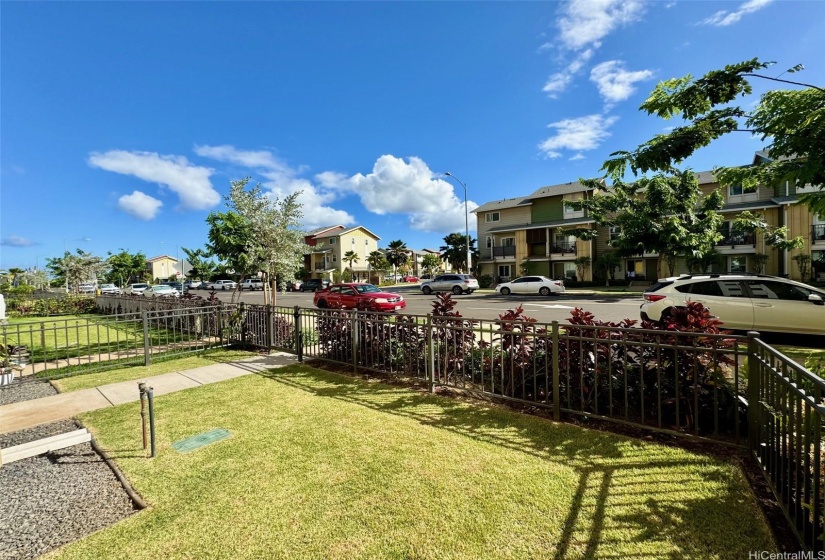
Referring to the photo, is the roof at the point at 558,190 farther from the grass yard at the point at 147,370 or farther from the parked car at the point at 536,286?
the grass yard at the point at 147,370

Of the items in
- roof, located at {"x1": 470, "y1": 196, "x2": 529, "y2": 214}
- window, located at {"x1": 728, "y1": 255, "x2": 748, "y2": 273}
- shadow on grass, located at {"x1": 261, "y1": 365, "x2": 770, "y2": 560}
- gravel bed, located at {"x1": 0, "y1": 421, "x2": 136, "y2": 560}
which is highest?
roof, located at {"x1": 470, "y1": 196, "x2": 529, "y2": 214}

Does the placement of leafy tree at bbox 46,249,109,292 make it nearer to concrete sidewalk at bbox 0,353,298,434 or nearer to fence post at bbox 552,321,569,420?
concrete sidewalk at bbox 0,353,298,434

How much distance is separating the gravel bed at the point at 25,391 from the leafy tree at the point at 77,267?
3125 centimetres

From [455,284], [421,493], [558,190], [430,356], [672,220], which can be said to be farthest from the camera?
[558,190]

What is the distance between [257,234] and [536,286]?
1965 cm

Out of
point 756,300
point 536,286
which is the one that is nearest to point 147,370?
point 756,300

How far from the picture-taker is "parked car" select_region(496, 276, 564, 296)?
966 inches

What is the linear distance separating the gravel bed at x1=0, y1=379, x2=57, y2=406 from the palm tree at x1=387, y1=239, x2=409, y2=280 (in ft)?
184

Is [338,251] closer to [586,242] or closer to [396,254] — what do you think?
[396,254]

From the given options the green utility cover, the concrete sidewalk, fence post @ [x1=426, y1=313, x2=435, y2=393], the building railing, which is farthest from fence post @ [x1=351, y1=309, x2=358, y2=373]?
the building railing

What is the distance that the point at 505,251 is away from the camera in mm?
36562

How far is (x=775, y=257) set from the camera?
83.2 feet

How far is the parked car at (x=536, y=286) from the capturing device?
24531 millimetres

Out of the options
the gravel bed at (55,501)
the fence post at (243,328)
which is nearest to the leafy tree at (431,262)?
the fence post at (243,328)
